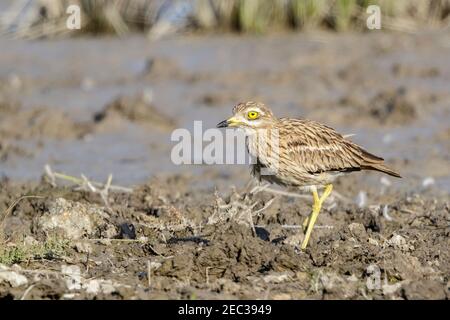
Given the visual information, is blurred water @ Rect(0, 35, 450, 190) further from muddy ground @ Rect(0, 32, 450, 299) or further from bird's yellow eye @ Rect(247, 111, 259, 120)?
bird's yellow eye @ Rect(247, 111, 259, 120)

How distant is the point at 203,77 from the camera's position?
14.3 meters

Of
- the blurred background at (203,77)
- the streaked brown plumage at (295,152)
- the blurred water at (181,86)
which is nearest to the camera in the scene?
the streaked brown plumage at (295,152)

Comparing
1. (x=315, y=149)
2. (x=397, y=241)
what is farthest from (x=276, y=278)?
(x=315, y=149)

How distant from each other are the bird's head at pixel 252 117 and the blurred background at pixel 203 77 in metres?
2.77

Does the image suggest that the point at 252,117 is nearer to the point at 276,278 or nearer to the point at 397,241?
the point at 397,241

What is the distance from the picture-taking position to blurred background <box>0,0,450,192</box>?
11.7 metres

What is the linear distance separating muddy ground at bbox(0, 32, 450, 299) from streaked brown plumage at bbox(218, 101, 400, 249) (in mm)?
302

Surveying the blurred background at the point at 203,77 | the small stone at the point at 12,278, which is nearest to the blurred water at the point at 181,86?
the blurred background at the point at 203,77

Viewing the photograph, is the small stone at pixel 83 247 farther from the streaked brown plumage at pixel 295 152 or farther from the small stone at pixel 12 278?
the streaked brown plumage at pixel 295 152

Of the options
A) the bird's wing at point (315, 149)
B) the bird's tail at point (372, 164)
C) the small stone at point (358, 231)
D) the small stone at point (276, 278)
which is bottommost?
the small stone at point (358, 231)

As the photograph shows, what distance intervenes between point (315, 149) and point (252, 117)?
1.66 ft

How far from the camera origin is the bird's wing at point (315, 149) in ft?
24.8
